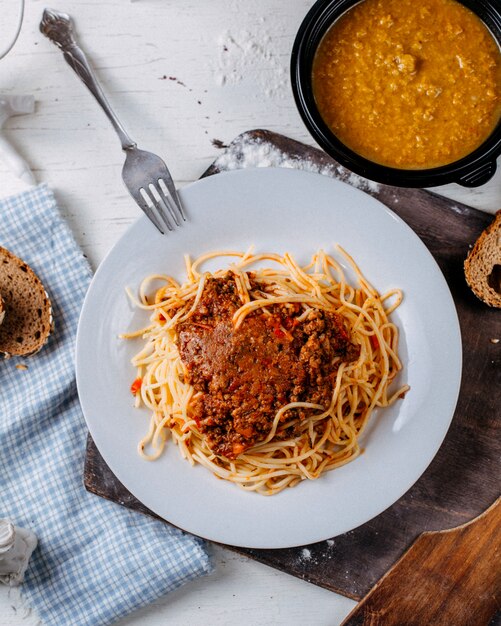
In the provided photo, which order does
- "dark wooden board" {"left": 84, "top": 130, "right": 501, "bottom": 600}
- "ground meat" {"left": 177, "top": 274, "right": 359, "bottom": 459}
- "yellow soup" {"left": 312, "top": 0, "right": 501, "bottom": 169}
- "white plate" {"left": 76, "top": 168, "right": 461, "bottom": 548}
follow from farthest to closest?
"dark wooden board" {"left": 84, "top": 130, "right": 501, "bottom": 600} < "white plate" {"left": 76, "top": 168, "right": 461, "bottom": 548} < "ground meat" {"left": 177, "top": 274, "right": 359, "bottom": 459} < "yellow soup" {"left": 312, "top": 0, "right": 501, "bottom": 169}

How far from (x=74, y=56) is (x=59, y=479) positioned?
232 centimetres

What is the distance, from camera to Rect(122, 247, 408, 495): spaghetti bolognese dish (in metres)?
3.33

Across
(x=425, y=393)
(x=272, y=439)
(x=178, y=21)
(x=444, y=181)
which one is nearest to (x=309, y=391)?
(x=272, y=439)

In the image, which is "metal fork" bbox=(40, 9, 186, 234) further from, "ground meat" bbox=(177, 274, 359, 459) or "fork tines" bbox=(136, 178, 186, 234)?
"ground meat" bbox=(177, 274, 359, 459)

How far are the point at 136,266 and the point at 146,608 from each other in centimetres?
193

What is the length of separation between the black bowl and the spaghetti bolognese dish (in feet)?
1.95

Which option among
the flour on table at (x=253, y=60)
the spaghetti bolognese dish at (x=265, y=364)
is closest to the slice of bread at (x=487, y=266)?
the spaghetti bolognese dish at (x=265, y=364)

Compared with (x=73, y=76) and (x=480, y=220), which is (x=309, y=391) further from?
(x=73, y=76)

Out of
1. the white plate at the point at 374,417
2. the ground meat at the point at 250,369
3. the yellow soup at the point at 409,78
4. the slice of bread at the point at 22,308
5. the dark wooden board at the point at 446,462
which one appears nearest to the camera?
the yellow soup at the point at 409,78

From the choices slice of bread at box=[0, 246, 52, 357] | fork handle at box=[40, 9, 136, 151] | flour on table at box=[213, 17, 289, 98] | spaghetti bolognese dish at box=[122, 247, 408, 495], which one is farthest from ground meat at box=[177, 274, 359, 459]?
flour on table at box=[213, 17, 289, 98]

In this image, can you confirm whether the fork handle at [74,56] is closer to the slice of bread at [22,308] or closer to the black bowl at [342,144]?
the slice of bread at [22,308]

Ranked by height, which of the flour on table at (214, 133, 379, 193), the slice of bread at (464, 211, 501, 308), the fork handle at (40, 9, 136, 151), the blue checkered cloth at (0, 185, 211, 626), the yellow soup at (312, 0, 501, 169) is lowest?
the blue checkered cloth at (0, 185, 211, 626)

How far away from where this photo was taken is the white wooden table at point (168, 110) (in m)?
3.92

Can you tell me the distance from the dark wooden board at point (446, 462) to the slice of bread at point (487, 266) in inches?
4.6
